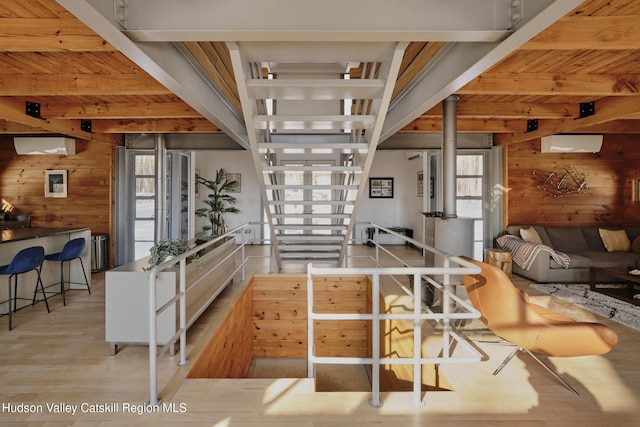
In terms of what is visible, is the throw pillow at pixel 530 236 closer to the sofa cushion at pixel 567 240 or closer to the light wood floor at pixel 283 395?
the sofa cushion at pixel 567 240

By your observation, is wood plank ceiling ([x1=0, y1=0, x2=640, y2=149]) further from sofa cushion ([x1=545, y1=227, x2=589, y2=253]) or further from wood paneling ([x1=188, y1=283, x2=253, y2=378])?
wood paneling ([x1=188, y1=283, x2=253, y2=378])

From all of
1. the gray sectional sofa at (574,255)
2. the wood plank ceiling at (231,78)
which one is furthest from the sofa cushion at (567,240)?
the wood plank ceiling at (231,78)

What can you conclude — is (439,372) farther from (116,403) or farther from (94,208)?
(94,208)

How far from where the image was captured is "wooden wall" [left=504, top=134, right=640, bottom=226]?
621cm

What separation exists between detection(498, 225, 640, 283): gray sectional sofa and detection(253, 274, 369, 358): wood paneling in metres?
2.71

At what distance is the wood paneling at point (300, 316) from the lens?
15.3 ft

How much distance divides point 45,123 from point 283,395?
478 centimetres

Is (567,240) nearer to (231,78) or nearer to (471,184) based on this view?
(471,184)

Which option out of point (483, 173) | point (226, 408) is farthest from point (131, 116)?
point (483, 173)

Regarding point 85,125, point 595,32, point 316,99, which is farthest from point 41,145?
point 595,32

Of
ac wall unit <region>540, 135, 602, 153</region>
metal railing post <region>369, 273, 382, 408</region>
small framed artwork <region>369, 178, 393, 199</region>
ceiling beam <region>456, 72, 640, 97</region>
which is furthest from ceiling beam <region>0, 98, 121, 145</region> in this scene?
ac wall unit <region>540, 135, 602, 153</region>

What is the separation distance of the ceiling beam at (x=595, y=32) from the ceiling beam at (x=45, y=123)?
5281 mm

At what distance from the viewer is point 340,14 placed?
1722 mm

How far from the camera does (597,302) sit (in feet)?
13.6
